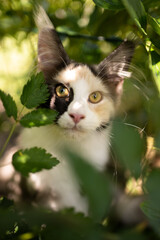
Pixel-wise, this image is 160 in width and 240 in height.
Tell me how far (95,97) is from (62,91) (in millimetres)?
130

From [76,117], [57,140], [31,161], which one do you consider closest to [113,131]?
[31,161]

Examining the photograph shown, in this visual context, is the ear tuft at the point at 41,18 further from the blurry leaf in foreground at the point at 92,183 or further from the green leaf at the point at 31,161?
the blurry leaf in foreground at the point at 92,183

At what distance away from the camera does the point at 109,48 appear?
117cm

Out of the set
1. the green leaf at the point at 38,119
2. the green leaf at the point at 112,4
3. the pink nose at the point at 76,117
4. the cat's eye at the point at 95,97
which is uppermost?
the green leaf at the point at 112,4

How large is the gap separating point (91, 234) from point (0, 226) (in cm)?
11

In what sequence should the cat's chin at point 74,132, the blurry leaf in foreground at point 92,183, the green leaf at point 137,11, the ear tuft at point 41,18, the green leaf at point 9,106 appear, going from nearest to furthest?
1. the blurry leaf in foreground at point 92,183
2. the green leaf at point 137,11
3. the green leaf at point 9,106
4. the ear tuft at point 41,18
5. the cat's chin at point 74,132

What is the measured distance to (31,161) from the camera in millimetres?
424

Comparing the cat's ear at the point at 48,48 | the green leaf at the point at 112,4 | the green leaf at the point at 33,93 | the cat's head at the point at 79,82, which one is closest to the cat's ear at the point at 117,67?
the cat's head at the point at 79,82

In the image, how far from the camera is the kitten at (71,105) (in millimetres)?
831

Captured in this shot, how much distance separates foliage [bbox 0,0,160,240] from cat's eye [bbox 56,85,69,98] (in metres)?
0.21

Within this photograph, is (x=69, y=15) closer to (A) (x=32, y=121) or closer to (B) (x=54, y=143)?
(B) (x=54, y=143)

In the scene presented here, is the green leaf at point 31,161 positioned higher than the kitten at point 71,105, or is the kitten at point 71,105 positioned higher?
the green leaf at point 31,161

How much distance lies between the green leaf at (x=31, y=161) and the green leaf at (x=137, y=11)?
0.27m

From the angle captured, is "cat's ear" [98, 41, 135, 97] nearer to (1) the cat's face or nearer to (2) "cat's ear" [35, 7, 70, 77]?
(1) the cat's face
